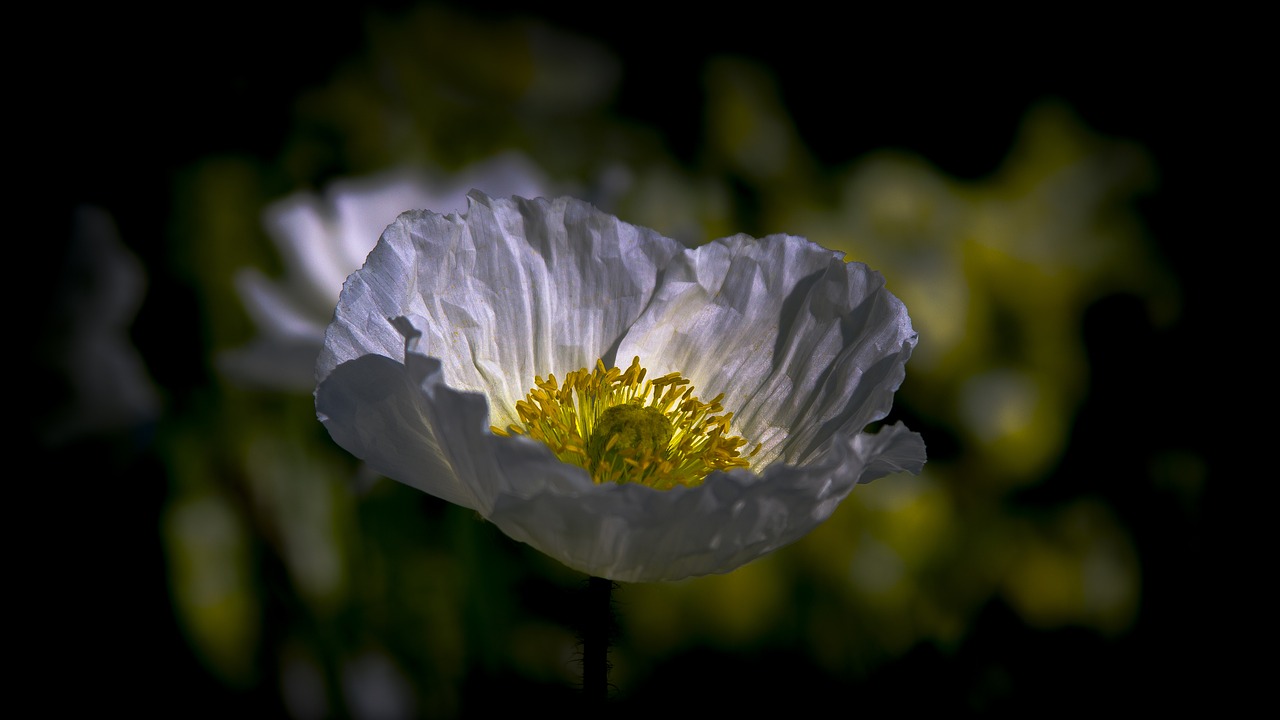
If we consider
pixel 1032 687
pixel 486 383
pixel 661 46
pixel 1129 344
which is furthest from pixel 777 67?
pixel 486 383

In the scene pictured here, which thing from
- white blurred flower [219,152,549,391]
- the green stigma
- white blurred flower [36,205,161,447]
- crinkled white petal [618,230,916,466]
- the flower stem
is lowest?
white blurred flower [36,205,161,447]

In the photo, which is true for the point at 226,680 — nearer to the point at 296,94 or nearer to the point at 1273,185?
the point at 296,94

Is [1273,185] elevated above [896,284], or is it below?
above

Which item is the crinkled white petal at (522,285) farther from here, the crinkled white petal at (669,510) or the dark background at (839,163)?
the dark background at (839,163)

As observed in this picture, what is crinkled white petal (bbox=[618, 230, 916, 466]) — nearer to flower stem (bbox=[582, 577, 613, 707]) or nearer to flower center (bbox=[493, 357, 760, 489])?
flower center (bbox=[493, 357, 760, 489])

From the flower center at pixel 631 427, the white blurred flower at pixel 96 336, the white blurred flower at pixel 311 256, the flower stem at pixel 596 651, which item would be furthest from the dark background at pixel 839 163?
the flower stem at pixel 596 651

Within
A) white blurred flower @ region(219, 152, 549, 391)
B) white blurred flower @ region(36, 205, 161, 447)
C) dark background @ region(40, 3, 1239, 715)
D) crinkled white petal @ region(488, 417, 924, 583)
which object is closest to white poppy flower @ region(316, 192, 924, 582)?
crinkled white petal @ region(488, 417, 924, 583)

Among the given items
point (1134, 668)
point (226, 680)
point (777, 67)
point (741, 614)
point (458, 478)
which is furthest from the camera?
point (777, 67)

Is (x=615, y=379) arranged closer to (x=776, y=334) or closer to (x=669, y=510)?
(x=776, y=334)
